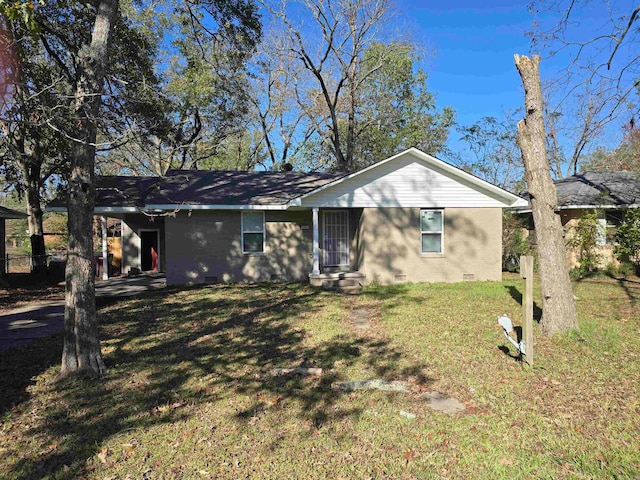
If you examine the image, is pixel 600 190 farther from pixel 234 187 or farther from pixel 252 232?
pixel 234 187

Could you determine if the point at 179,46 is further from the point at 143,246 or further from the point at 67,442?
the point at 67,442

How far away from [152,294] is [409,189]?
8.29 meters

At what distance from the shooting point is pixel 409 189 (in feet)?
44.5

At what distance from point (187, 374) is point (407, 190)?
388 inches

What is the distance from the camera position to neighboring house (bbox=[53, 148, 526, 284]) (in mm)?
13367

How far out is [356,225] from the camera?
14516 mm

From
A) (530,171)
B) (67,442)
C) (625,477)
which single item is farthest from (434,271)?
(67,442)

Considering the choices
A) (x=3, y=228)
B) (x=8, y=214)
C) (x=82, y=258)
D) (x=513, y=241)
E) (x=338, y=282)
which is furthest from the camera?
(x=513, y=241)

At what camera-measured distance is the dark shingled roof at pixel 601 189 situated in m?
16.2

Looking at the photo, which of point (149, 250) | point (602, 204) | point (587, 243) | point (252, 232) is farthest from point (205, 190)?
point (602, 204)

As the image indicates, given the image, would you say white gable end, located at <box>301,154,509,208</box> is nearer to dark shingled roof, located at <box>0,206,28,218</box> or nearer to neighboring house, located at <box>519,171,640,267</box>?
neighboring house, located at <box>519,171,640,267</box>

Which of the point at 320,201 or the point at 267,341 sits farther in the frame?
the point at 320,201

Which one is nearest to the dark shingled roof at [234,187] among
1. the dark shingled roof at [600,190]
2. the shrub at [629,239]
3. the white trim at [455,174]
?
the white trim at [455,174]

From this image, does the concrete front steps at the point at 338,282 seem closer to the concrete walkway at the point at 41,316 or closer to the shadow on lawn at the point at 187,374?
the shadow on lawn at the point at 187,374
